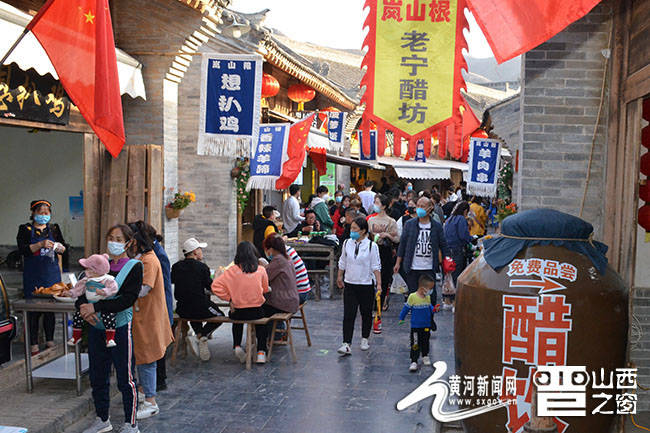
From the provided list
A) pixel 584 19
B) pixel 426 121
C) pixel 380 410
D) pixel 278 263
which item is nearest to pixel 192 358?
pixel 278 263

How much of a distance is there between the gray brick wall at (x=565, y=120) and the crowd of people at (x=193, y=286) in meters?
1.80

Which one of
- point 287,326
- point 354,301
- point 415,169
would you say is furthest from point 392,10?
point 415,169

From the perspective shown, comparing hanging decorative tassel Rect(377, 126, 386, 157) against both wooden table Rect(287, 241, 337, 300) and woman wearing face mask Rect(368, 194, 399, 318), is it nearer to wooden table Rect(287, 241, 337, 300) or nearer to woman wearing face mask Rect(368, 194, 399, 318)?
woman wearing face mask Rect(368, 194, 399, 318)

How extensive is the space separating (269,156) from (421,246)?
173 inches

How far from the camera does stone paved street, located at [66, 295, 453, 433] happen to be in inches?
215

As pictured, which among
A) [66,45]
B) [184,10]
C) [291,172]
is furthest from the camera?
[291,172]

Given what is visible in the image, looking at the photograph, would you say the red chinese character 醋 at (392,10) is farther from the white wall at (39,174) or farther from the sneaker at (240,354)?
the white wall at (39,174)

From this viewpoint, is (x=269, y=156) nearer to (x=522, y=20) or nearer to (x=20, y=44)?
(x=20, y=44)

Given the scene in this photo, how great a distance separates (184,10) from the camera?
872cm

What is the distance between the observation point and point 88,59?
4883 mm

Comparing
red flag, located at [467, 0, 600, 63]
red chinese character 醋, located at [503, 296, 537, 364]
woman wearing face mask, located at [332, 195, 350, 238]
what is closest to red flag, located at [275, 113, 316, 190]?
woman wearing face mask, located at [332, 195, 350, 238]

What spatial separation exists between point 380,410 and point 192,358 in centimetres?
270

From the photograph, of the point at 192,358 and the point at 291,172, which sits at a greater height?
the point at 291,172

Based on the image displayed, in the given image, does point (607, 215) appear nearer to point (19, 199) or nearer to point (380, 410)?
point (380, 410)
